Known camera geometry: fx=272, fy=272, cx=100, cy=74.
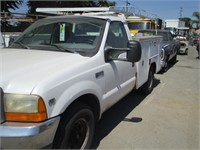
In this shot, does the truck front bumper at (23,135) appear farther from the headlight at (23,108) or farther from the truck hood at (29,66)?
the truck hood at (29,66)

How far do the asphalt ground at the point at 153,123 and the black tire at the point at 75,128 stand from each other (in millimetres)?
530

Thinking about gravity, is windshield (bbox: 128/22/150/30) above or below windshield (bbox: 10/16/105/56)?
above

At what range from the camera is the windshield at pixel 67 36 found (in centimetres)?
391

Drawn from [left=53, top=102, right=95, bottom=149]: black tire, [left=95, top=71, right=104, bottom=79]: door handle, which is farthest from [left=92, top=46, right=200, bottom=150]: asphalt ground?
[left=95, top=71, right=104, bottom=79]: door handle

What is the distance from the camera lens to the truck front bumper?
8.25 feet

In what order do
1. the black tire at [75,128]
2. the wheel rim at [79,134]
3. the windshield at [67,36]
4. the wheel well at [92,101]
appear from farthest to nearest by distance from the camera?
the windshield at [67,36], the wheel well at [92,101], the wheel rim at [79,134], the black tire at [75,128]

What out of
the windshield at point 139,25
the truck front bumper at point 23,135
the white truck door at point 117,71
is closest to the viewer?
the truck front bumper at point 23,135

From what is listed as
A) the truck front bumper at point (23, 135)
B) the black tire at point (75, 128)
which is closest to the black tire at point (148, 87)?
the black tire at point (75, 128)

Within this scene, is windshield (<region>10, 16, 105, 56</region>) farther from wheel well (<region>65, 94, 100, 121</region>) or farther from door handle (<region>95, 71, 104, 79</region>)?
wheel well (<region>65, 94, 100, 121</region>)

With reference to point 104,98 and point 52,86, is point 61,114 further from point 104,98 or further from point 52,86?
point 104,98

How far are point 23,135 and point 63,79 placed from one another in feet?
2.41

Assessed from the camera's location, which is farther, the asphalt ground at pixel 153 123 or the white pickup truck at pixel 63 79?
the asphalt ground at pixel 153 123

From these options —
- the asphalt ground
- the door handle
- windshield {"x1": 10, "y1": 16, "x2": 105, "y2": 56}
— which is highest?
windshield {"x1": 10, "y1": 16, "x2": 105, "y2": 56}

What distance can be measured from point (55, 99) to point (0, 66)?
0.77 metres
